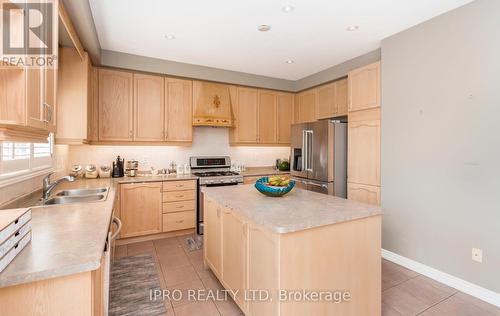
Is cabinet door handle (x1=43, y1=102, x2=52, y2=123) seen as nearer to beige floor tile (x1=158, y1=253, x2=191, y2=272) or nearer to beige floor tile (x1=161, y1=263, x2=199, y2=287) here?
beige floor tile (x1=161, y1=263, x2=199, y2=287)

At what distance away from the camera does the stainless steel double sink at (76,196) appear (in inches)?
84.3

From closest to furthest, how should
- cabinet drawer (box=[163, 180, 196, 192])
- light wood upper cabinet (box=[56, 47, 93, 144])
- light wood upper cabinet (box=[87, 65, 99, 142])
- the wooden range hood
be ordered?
light wood upper cabinet (box=[56, 47, 93, 144])
light wood upper cabinet (box=[87, 65, 99, 142])
cabinet drawer (box=[163, 180, 196, 192])
the wooden range hood

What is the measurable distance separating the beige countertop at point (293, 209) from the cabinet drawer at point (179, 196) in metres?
1.46

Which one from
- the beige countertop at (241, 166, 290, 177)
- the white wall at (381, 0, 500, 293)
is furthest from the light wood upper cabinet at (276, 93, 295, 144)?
the white wall at (381, 0, 500, 293)

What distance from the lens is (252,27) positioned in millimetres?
2656

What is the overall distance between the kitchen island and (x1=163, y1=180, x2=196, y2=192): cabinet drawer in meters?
1.78

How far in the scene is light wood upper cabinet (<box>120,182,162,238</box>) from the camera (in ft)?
10.6

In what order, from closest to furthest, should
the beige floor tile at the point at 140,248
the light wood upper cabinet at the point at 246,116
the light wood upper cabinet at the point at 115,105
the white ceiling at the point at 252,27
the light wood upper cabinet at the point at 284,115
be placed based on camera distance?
the white ceiling at the point at 252,27
the beige floor tile at the point at 140,248
the light wood upper cabinet at the point at 115,105
the light wood upper cabinet at the point at 246,116
the light wood upper cabinet at the point at 284,115

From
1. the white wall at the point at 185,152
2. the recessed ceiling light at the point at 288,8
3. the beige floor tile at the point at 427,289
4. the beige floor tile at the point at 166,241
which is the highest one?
the recessed ceiling light at the point at 288,8

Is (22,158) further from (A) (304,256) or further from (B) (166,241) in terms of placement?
(A) (304,256)

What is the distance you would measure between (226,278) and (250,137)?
2800 mm

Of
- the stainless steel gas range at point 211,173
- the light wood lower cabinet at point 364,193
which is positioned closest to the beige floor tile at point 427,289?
the light wood lower cabinet at point 364,193

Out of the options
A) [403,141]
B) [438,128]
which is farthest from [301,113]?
[438,128]

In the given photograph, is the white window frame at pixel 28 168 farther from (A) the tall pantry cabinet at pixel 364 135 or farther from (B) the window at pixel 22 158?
(A) the tall pantry cabinet at pixel 364 135
